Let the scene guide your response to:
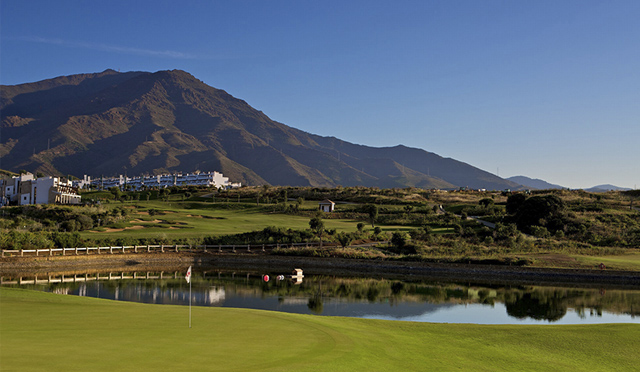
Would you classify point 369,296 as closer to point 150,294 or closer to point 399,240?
point 150,294

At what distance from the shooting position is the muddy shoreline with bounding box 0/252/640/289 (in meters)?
36.1

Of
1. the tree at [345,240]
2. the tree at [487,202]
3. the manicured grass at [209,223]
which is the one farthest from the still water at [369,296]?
the tree at [487,202]

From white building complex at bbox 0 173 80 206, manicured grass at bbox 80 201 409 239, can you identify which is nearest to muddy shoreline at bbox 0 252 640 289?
manicured grass at bbox 80 201 409 239

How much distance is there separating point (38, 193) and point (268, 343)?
9626 cm

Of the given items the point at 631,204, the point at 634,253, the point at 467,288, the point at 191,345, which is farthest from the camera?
the point at 631,204

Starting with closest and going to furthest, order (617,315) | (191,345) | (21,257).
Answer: (191,345), (617,315), (21,257)

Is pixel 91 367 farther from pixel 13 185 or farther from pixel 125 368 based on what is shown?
pixel 13 185

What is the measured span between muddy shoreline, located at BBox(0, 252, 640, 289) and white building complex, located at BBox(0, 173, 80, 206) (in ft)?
186

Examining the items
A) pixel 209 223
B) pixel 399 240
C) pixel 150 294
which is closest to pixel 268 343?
pixel 150 294

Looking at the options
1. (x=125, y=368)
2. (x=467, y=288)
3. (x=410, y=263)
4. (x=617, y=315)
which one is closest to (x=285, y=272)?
(x=410, y=263)

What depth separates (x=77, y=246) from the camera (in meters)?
43.5

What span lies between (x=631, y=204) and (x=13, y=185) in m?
121

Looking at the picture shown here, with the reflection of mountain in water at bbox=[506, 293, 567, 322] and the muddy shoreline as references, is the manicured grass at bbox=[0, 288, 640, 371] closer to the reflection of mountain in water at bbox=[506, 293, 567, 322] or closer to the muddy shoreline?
the reflection of mountain in water at bbox=[506, 293, 567, 322]

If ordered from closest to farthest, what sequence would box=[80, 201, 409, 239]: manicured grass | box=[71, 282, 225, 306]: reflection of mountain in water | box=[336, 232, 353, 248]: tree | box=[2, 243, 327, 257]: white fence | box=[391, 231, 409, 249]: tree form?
box=[71, 282, 225, 306]: reflection of mountain in water
box=[2, 243, 327, 257]: white fence
box=[391, 231, 409, 249]: tree
box=[336, 232, 353, 248]: tree
box=[80, 201, 409, 239]: manicured grass
